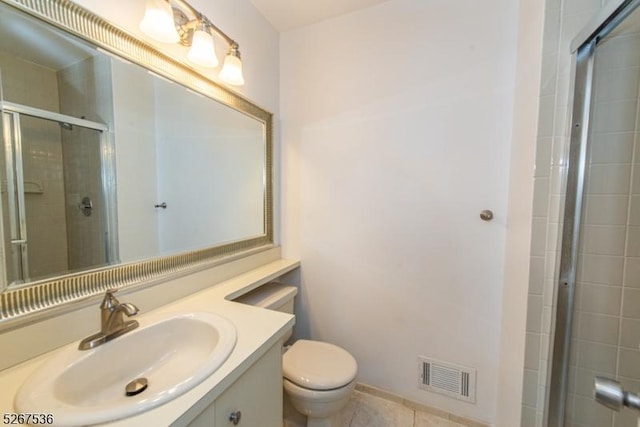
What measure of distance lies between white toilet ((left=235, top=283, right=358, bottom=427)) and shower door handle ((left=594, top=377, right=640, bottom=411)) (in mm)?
835

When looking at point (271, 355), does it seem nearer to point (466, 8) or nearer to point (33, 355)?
point (33, 355)

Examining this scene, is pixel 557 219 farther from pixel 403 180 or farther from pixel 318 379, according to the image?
pixel 318 379

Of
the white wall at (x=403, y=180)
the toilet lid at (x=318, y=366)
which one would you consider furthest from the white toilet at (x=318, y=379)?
the white wall at (x=403, y=180)

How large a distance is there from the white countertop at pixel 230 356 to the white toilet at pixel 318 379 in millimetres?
281

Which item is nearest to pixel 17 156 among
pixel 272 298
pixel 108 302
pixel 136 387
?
pixel 108 302

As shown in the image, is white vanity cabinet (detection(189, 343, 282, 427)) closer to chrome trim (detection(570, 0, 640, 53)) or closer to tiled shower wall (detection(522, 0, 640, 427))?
tiled shower wall (detection(522, 0, 640, 427))

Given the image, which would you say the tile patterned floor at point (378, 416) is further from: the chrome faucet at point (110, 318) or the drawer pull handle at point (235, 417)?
the chrome faucet at point (110, 318)

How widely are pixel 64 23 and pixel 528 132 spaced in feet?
5.27

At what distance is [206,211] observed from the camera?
1340 millimetres

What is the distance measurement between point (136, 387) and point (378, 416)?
1.23 meters

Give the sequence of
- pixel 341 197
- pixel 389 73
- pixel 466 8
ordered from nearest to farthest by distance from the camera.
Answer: pixel 466 8 → pixel 389 73 → pixel 341 197

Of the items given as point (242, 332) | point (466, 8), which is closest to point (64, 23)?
point (242, 332)

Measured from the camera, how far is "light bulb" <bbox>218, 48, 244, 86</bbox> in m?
1.23

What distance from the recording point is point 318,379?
1.16m
